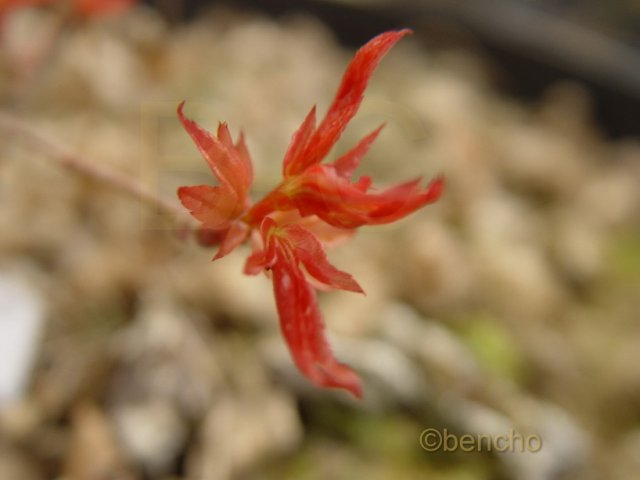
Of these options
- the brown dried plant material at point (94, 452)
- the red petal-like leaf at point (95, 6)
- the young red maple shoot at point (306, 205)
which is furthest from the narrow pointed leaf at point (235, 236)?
the red petal-like leaf at point (95, 6)

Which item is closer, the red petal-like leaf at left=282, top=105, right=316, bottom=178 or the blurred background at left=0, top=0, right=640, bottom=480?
the red petal-like leaf at left=282, top=105, right=316, bottom=178

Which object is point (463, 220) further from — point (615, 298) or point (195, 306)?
point (195, 306)

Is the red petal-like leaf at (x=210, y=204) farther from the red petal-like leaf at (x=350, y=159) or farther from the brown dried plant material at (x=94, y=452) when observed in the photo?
the brown dried plant material at (x=94, y=452)

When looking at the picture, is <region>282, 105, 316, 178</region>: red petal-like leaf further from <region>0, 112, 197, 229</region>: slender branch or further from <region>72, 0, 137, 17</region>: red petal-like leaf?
<region>72, 0, 137, 17</region>: red petal-like leaf

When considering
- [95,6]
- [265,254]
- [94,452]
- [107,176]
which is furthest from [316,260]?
[95,6]

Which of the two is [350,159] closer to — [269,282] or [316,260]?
[316,260]

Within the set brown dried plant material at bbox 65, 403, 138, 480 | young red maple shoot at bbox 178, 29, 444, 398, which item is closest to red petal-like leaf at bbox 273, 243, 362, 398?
young red maple shoot at bbox 178, 29, 444, 398
